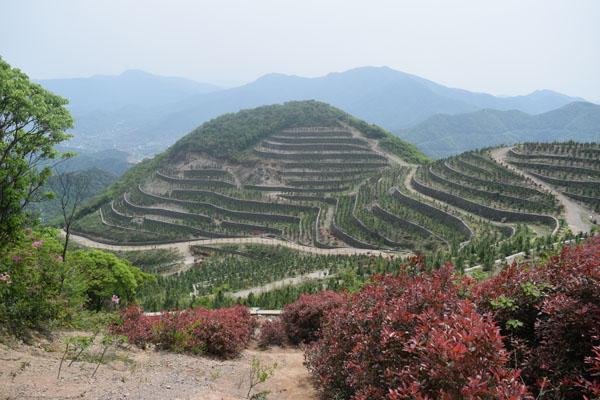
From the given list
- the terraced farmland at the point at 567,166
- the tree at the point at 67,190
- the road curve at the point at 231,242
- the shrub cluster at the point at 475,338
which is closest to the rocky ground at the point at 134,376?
the shrub cluster at the point at 475,338

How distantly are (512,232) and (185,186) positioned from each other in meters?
49.5

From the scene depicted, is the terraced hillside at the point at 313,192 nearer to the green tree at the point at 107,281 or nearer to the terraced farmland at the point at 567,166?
the terraced farmland at the point at 567,166

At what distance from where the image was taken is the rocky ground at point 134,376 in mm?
6965

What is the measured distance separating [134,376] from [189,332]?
242 centimetres

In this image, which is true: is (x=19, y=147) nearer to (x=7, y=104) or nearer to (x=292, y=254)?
(x=7, y=104)

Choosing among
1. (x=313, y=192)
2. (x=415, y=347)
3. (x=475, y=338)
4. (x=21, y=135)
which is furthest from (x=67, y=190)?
(x=313, y=192)

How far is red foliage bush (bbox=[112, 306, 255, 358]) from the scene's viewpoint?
10.4 m

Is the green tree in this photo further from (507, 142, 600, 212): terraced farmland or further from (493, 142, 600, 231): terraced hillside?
(507, 142, 600, 212): terraced farmland

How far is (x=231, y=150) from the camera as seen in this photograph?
7456 cm

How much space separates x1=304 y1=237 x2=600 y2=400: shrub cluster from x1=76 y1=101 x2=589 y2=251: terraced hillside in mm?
24050

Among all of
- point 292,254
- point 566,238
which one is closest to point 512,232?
point 566,238

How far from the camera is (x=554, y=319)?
4715 millimetres

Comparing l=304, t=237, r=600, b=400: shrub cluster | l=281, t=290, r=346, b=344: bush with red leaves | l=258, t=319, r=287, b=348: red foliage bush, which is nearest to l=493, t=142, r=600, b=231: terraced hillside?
l=281, t=290, r=346, b=344: bush with red leaves

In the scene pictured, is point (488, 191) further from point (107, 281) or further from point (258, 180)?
point (258, 180)
